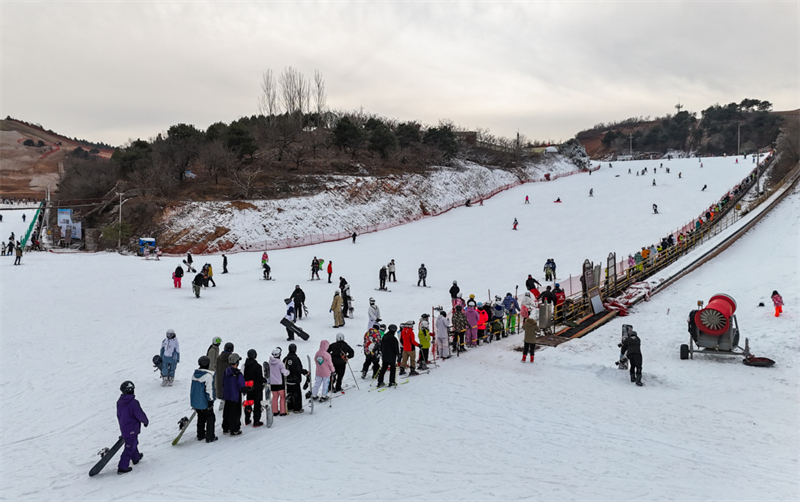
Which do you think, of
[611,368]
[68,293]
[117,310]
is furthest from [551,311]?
[68,293]

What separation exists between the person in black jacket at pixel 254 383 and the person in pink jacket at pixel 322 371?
1.22m

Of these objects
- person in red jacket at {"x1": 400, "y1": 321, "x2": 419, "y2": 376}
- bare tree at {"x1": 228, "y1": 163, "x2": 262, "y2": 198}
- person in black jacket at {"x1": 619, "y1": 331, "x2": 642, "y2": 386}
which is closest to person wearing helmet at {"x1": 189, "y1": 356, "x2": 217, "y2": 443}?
person in red jacket at {"x1": 400, "y1": 321, "x2": 419, "y2": 376}

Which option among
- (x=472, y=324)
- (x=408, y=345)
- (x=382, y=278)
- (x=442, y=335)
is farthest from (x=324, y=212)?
Result: (x=408, y=345)

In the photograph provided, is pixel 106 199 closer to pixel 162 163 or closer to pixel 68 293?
pixel 162 163

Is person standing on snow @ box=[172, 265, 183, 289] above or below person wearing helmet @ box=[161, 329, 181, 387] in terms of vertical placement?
above

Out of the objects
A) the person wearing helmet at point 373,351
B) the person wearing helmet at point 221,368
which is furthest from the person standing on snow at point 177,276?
the person wearing helmet at point 221,368

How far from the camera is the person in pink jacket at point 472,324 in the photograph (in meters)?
14.5

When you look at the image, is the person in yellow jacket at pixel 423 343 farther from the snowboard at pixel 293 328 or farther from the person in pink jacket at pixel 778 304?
the person in pink jacket at pixel 778 304

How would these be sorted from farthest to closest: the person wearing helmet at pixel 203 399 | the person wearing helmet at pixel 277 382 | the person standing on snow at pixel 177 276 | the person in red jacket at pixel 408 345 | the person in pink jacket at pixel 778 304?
the person standing on snow at pixel 177 276 < the person in pink jacket at pixel 778 304 < the person in red jacket at pixel 408 345 < the person wearing helmet at pixel 277 382 < the person wearing helmet at pixel 203 399

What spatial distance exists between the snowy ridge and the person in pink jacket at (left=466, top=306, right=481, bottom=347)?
1096 inches

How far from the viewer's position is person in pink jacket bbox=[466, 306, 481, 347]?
47.6 feet

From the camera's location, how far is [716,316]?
518 inches

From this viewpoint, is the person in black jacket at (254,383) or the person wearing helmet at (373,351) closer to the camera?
the person in black jacket at (254,383)

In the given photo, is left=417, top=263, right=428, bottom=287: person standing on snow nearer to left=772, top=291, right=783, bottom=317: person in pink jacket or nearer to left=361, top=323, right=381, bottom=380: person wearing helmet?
left=361, top=323, right=381, bottom=380: person wearing helmet
